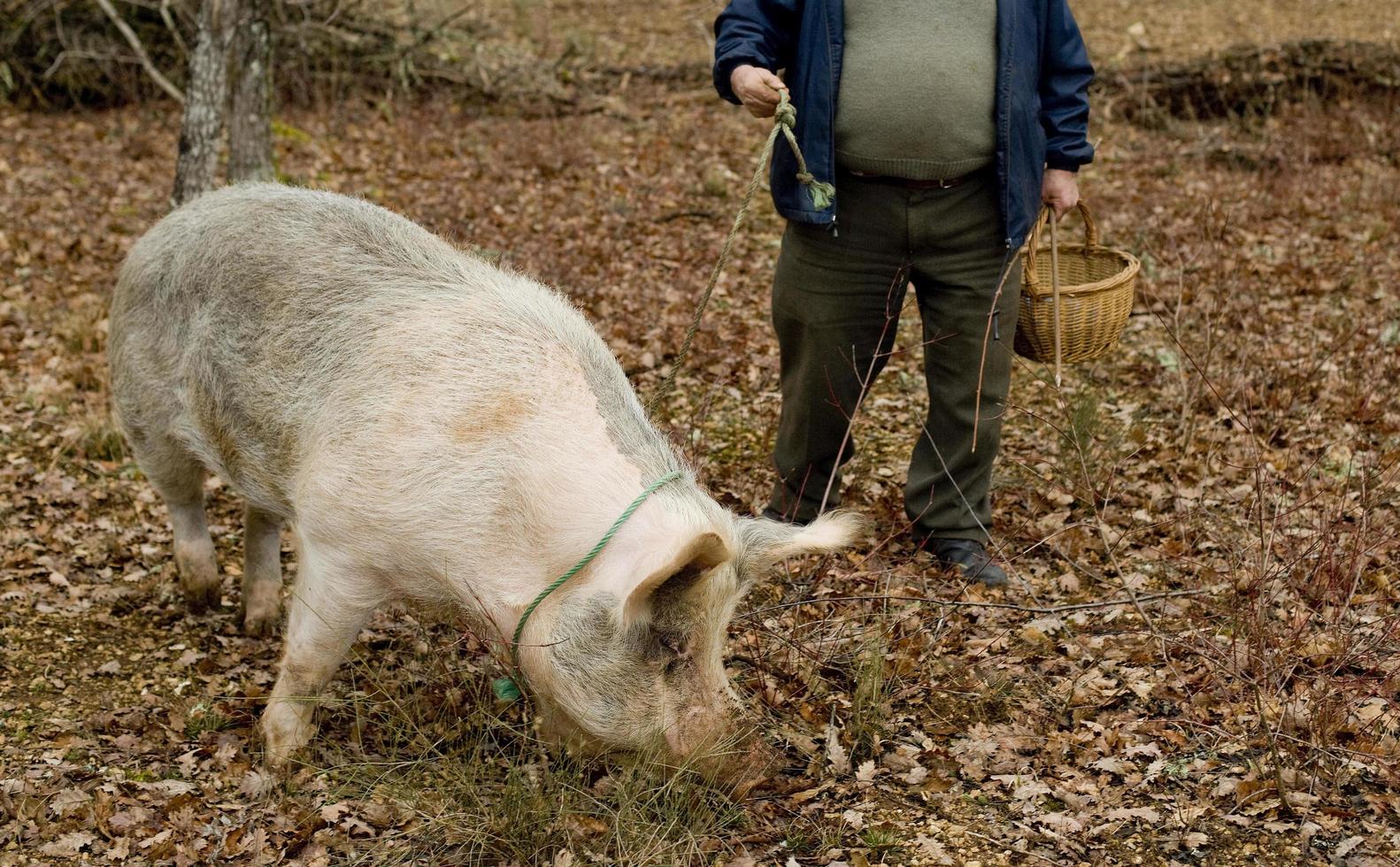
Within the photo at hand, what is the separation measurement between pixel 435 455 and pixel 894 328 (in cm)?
233

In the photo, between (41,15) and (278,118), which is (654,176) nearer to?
(278,118)

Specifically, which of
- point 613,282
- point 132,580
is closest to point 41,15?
point 613,282

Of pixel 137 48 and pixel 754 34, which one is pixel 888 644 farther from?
pixel 137 48

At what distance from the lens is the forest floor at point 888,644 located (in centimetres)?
358

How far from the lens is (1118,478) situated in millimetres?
5676

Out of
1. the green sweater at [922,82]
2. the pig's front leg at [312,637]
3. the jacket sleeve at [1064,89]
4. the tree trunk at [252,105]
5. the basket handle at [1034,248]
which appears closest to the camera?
the pig's front leg at [312,637]

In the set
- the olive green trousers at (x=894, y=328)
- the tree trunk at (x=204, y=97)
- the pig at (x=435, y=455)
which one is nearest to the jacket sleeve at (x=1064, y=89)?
the olive green trousers at (x=894, y=328)

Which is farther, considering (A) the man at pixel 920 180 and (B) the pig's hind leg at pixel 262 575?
(B) the pig's hind leg at pixel 262 575

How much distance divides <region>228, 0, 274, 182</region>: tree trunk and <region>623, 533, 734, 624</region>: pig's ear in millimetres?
6473

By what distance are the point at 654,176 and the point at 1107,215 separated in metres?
3.72

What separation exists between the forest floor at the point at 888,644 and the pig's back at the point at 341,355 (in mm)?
844

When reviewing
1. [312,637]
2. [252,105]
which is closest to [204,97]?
[252,105]

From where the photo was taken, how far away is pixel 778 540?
3439mm

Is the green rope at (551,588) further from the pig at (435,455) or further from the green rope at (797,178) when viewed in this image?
the green rope at (797,178)
